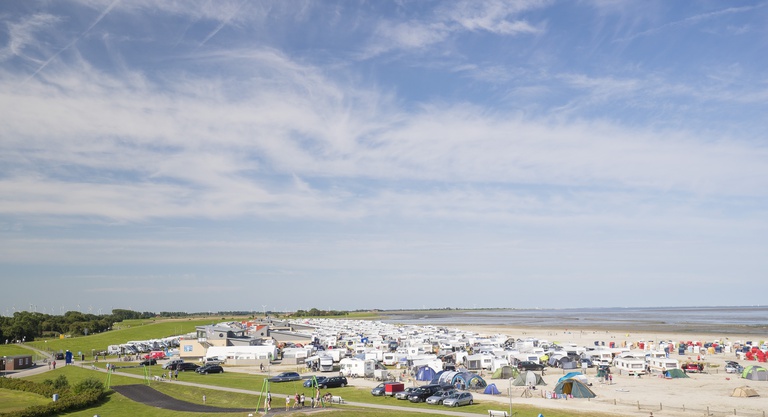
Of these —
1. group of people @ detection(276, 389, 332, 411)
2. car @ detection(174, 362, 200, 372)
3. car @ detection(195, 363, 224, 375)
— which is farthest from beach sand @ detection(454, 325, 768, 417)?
car @ detection(174, 362, 200, 372)

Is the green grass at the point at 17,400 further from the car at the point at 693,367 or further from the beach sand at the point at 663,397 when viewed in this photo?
the car at the point at 693,367

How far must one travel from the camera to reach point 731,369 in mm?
71375

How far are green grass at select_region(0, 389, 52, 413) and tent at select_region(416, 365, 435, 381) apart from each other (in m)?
37.0

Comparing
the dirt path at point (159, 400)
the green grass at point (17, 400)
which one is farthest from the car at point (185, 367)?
the green grass at point (17, 400)

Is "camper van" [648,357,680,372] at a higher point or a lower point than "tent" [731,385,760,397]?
higher

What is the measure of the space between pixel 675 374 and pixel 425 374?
27619 mm

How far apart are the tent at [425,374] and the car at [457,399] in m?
15.9

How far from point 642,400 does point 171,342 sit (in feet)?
300

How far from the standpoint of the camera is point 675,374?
66.6 metres

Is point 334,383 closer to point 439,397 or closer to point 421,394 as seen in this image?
point 421,394

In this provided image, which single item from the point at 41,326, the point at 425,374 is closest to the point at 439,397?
the point at 425,374

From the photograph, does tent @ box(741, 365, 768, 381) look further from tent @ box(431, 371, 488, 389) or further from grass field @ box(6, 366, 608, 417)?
grass field @ box(6, 366, 608, 417)

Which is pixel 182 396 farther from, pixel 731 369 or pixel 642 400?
pixel 731 369

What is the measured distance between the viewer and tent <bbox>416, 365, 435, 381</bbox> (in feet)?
219
